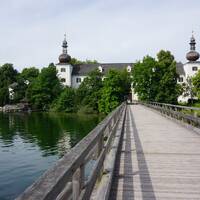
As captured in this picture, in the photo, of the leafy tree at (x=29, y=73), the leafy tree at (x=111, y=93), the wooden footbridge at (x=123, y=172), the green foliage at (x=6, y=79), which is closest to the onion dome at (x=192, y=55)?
the leafy tree at (x=111, y=93)

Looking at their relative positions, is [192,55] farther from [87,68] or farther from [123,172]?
[123,172]

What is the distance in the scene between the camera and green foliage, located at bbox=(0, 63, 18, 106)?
112m

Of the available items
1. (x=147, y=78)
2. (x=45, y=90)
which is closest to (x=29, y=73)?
(x=45, y=90)

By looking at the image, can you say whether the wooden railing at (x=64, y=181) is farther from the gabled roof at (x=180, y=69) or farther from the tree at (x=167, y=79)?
the gabled roof at (x=180, y=69)

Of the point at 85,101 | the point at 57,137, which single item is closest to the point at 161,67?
the point at 85,101

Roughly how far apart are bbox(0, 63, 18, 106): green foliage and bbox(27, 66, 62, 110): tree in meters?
13.7

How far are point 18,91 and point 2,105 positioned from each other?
7651 millimetres

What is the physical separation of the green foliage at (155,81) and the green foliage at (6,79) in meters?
54.6

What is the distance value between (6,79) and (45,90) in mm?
24518

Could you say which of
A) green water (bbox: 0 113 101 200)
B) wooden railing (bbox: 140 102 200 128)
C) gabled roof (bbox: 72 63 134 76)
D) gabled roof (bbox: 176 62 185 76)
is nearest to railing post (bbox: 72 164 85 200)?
wooden railing (bbox: 140 102 200 128)

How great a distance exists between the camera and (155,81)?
7056 cm

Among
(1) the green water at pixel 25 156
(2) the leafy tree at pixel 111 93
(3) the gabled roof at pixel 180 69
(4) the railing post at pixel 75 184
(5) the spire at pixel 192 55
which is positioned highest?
(5) the spire at pixel 192 55

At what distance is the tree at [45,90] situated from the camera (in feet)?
324

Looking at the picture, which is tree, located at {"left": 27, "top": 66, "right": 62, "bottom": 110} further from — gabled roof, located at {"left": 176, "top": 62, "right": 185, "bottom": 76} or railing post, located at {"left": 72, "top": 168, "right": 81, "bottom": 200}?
railing post, located at {"left": 72, "top": 168, "right": 81, "bottom": 200}
